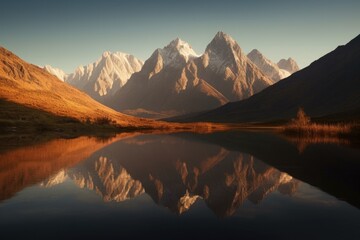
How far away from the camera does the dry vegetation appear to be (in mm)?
84625

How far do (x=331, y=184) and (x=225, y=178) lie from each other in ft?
31.8

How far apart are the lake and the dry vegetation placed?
4411 centimetres

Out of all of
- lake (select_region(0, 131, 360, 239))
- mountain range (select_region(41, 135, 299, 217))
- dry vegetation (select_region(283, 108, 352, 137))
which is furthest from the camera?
dry vegetation (select_region(283, 108, 352, 137))

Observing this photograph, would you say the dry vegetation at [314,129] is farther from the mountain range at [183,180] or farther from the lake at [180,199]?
the mountain range at [183,180]

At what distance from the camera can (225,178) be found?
3416 cm

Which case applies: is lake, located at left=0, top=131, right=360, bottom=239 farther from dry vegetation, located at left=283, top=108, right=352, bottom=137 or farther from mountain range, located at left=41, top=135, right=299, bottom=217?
dry vegetation, located at left=283, top=108, right=352, bottom=137

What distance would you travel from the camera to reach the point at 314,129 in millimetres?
93125

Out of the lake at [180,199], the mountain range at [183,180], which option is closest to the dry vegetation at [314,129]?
the lake at [180,199]

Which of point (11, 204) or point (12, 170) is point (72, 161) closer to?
point (12, 170)

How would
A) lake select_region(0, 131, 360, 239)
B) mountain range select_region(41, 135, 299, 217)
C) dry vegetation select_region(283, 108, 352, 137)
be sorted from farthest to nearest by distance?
dry vegetation select_region(283, 108, 352, 137) → mountain range select_region(41, 135, 299, 217) → lake select_region(0, 131, 360, 239)

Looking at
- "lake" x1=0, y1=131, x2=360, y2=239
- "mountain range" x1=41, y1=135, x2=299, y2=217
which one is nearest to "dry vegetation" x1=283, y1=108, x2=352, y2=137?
"lake" x1=0, y1=131, x2=360, y2=239

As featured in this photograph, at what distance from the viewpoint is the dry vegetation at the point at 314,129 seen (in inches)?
3332

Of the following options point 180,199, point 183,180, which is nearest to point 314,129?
point 183,180

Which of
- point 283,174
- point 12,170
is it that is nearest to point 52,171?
point 12,170
